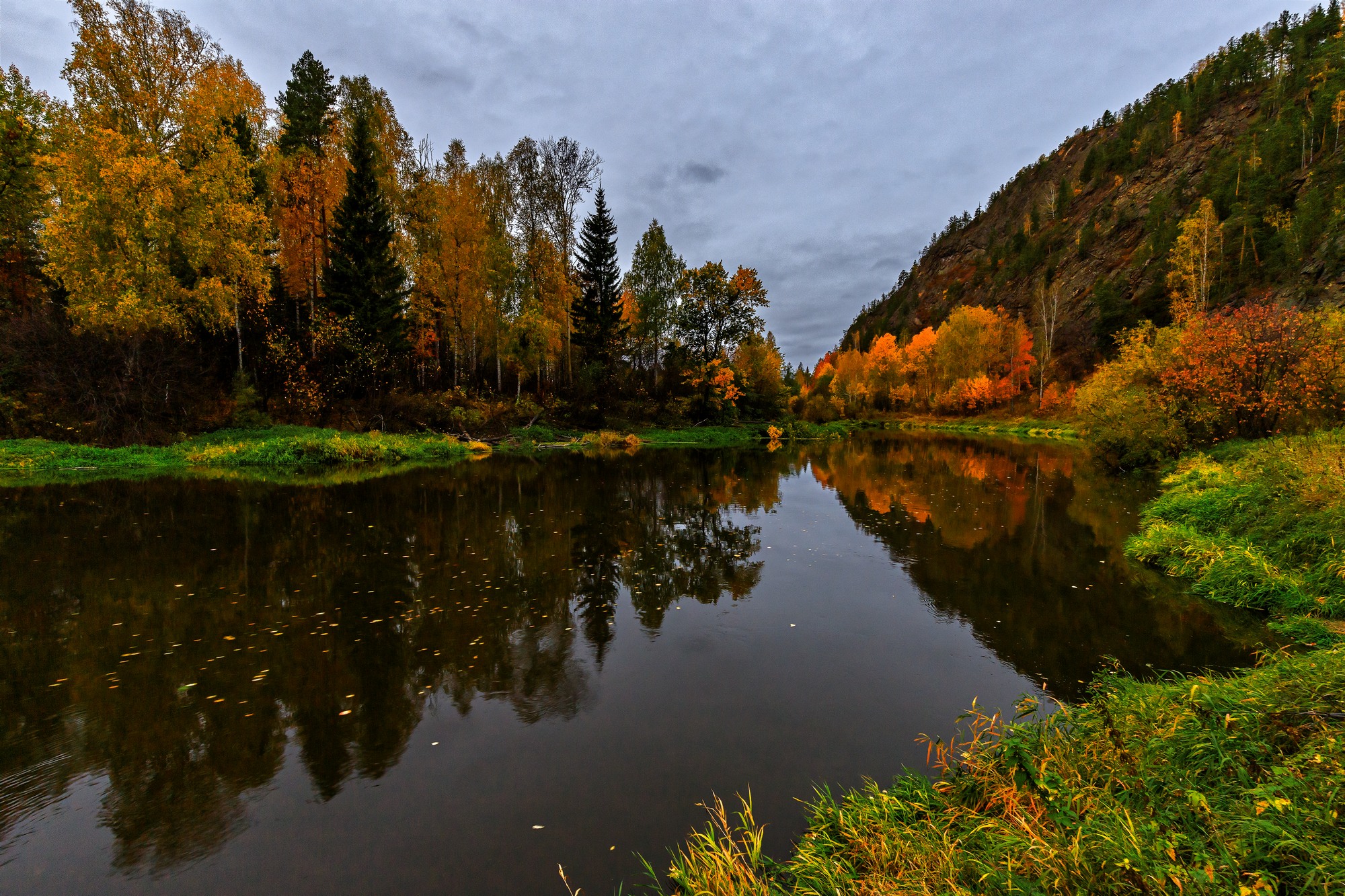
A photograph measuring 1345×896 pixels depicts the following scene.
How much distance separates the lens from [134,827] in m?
3.56

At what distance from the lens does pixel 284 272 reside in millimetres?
29516

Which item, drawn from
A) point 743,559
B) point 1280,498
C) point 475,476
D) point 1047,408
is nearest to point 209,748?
point 743,559

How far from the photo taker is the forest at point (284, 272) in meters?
20.7

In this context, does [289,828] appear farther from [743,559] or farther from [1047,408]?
[1047,408]

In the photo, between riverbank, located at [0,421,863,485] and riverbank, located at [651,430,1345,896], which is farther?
riverbank, located at [0,421,863,485]

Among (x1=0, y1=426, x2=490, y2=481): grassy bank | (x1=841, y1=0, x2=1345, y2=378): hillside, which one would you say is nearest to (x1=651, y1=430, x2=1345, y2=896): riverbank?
(x1=0, y1=426, x2=490, y2=481): grassy bank

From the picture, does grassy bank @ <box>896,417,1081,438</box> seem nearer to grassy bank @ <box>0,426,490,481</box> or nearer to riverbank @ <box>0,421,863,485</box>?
riverbank @ <box>0,421,863,485</box>

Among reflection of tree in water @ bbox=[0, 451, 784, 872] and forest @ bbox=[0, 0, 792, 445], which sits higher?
forest @ bbox=[0, 0, 792, 445]

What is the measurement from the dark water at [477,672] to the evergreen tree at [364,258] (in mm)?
17157

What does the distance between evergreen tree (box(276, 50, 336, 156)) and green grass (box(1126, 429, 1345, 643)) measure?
4058 cm

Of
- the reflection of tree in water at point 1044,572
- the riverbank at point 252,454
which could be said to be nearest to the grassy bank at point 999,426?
the reflection of tree in water at point 1044,572

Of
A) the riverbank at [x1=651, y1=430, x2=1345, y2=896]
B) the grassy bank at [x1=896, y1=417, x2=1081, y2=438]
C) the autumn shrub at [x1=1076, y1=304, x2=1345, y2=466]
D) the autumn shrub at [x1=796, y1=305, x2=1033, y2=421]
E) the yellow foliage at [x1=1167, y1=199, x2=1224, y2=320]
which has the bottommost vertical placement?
the riverbank at [x1=651, y1=430, x2=1345, y2=896]

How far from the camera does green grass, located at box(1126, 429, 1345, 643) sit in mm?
6730

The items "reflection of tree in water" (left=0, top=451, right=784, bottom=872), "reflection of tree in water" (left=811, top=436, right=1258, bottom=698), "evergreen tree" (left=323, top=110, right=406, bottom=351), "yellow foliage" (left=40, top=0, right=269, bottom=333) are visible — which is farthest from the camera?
"evergreen tree" (left=323, top=110, right=406, bottom=351)
